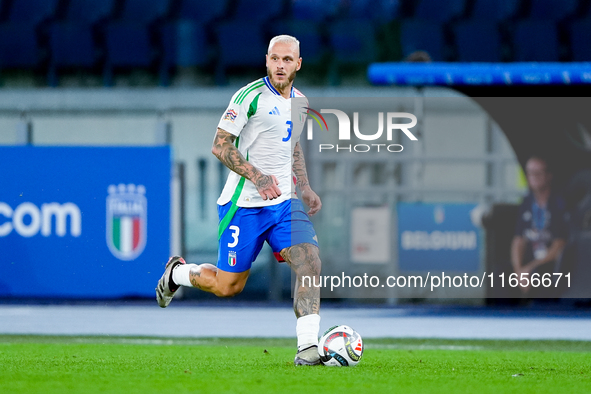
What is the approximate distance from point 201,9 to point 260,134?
10334mm

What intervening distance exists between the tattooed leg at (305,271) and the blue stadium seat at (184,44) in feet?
32.1

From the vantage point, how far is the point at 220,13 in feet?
50.8

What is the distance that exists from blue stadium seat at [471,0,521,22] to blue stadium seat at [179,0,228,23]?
395 centimetres

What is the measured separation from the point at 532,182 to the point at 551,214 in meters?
0.43

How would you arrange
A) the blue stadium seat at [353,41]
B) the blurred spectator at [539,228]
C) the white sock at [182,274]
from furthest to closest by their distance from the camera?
the blue stadium seat at [353,41] → the blurred spectator at [539,228] → the white sock at [182,274]

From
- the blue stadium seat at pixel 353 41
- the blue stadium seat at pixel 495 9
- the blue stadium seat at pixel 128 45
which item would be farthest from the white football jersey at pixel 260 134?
the blue stadium seat at pixel 495 9

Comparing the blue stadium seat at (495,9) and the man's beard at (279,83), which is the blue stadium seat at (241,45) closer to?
the blue stadium seat at (495,9)

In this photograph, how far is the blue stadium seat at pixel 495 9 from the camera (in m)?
15.3

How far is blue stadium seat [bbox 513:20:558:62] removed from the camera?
15.0m

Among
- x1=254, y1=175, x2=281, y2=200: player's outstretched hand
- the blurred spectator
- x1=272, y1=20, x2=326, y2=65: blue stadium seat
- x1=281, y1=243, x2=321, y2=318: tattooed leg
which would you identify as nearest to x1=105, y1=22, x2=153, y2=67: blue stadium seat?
x1=272, y1=20, x2=326, y2=65: blue stadium seat

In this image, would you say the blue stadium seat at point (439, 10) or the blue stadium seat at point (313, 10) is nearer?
the blue stadium seat at point (313, 10)

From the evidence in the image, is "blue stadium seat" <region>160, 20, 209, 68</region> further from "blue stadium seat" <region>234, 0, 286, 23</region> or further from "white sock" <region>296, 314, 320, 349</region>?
"white sock" <region>296, 314, 320, 349</region>

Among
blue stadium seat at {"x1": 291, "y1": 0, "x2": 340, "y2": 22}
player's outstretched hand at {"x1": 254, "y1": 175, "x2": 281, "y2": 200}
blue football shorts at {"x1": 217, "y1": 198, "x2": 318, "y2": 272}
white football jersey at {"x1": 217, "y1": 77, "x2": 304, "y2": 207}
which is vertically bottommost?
blue football shorts at {"x1": 217, "y1": 198, "x2": 318, "y2": 272}

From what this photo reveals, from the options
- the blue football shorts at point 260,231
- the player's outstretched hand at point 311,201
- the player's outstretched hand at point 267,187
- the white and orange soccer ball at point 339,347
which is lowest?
the white and orange soccer ball at point 339,347
